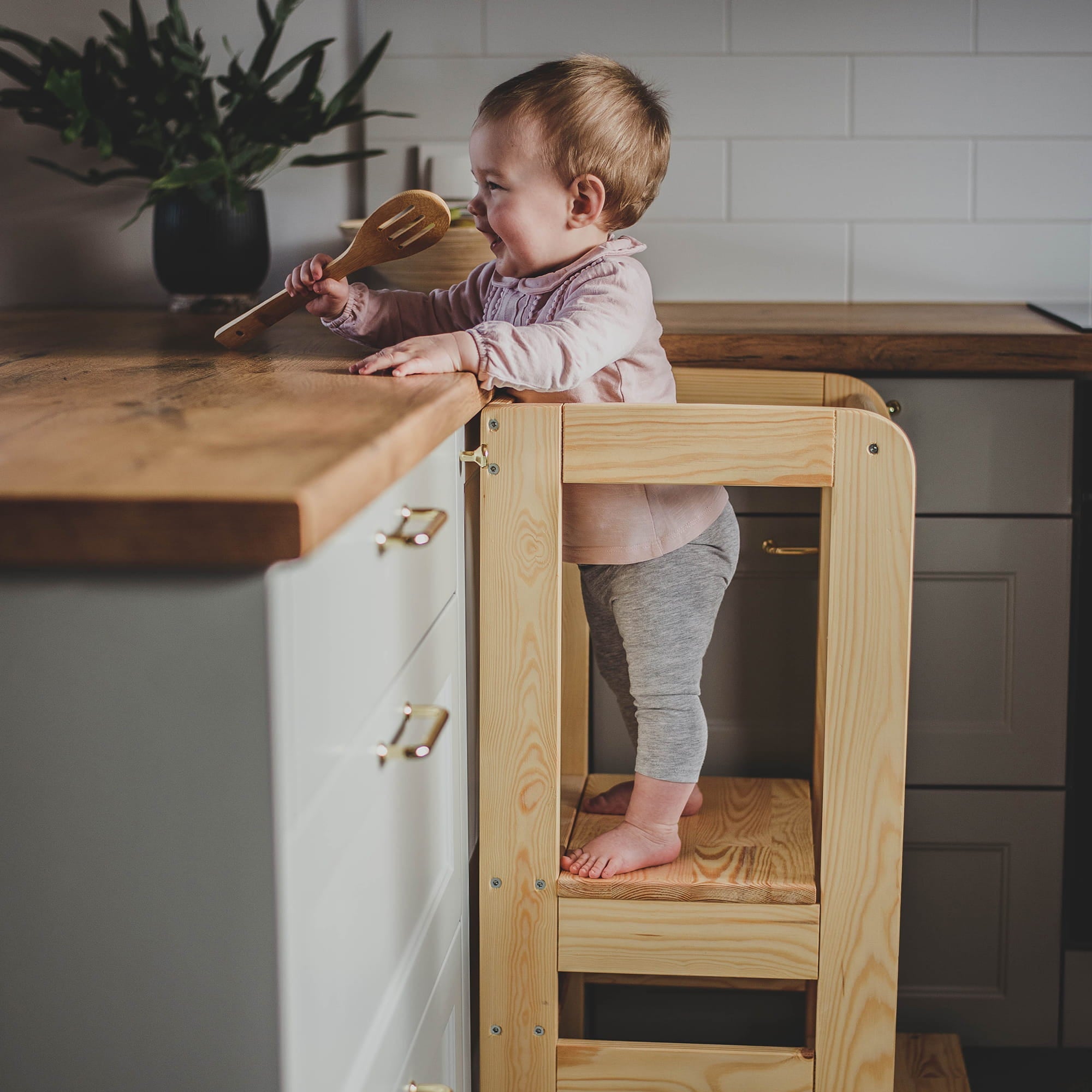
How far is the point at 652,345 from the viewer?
1.15 meters

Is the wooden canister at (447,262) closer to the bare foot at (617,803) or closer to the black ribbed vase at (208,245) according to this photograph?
the black ribbed vase at (208,245)

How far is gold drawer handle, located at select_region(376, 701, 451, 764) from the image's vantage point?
0.74 metres

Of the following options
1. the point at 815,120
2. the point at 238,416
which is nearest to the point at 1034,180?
the point at 815,120

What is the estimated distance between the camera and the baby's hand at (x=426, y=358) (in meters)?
0.90

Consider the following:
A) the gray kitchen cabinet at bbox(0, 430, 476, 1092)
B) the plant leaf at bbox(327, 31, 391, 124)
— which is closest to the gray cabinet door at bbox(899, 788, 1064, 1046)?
the gray kitchen cabinet at bbox(0, 430, 476, 1092)

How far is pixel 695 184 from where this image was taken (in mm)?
1854

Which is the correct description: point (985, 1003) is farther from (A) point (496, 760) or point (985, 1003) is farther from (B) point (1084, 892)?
(A) point (496, 760)

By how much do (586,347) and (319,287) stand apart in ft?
0.99

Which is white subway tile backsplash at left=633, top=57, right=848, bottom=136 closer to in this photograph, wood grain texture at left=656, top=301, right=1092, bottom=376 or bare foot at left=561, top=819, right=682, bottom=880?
wood grain texture at left=656, top=301, right=1092, bottom=376

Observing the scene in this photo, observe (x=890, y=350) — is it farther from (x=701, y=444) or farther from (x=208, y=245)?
(x=208, y=245)

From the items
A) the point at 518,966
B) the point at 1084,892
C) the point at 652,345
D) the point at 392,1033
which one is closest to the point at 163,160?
the point at 652,345

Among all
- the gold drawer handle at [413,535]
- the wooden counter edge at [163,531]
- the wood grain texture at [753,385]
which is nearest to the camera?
the wooden counter edge at [163,531]

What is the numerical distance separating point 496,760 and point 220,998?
1.63ft

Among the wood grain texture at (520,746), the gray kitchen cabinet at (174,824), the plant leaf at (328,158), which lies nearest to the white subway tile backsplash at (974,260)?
the plant leaf at (328,158)
